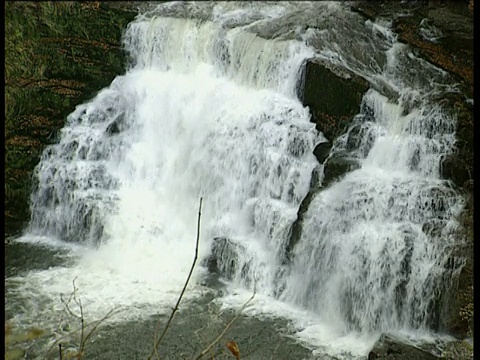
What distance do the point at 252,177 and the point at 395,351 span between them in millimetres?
4325

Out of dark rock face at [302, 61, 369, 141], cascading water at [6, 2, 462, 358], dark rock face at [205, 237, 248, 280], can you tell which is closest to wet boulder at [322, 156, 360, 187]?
cascading water at [6, 2, 462, 358]

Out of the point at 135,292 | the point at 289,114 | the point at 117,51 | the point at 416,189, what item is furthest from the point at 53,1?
the point at 416,189

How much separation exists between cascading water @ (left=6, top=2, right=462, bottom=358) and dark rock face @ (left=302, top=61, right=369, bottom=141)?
0.21 meters

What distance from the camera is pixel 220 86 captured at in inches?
441

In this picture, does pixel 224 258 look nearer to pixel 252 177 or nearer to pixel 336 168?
pixel 252 177

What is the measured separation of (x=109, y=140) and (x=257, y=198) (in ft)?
11.9

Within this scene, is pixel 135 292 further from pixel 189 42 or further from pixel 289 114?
pixel 189 42

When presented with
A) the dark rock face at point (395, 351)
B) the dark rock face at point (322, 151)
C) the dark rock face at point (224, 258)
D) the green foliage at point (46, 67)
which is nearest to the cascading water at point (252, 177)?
the dark rock face at point (224, 258)

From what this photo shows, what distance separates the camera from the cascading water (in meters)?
7.72

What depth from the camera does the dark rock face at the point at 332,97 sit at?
31.7 feet

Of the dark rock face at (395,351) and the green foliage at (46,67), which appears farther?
the green foliage at (46,67)

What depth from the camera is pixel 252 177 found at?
9.70m

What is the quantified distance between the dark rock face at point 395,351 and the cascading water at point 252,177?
80cm

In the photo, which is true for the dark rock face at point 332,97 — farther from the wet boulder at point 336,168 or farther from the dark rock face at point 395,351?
the dark rock face at point 395,351
